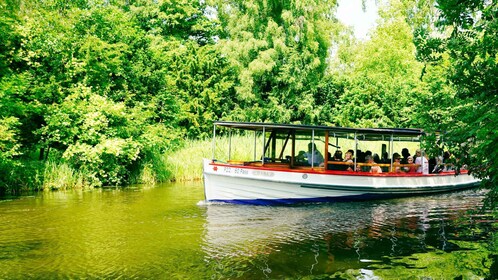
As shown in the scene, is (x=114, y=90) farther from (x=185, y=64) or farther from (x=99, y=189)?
(x=185, y=64)

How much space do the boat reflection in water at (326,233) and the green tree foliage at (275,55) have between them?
59.5 feet

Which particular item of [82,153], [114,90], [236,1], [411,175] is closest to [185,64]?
[236,1]

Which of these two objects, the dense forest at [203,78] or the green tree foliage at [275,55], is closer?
the dense forest at [203,78]

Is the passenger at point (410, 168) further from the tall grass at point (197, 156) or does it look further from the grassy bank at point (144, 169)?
the tall grass at point (197, 156)

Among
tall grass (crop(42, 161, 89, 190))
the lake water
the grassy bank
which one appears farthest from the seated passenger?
tall grass (crop(42, 161, 89, 190))

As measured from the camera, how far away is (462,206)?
1567 centimetres

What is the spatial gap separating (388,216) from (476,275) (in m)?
5.95

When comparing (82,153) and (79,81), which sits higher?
(79,81)

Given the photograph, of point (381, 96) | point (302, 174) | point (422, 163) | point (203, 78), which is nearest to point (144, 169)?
point (302, 174)

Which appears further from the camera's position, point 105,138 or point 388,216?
point 105,138

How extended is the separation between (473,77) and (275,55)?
2560 cm

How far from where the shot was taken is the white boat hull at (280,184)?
1521 cm

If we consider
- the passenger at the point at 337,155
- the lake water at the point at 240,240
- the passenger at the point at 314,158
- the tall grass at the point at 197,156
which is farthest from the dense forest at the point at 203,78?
the passenger at the point at 314,158

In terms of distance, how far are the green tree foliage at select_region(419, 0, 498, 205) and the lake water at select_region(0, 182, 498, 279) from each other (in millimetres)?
1735
